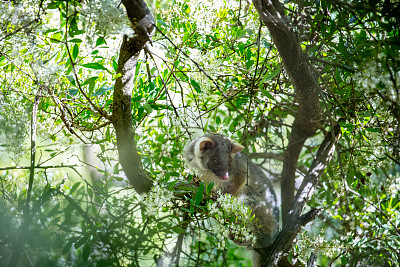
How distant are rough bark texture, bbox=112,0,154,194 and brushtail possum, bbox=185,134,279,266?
3.29 ft

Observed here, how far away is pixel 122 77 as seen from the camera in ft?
7.35

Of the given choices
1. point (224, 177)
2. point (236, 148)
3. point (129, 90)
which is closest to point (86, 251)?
point (129, 90)

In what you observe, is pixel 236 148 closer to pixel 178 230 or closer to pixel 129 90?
pixel 178 230

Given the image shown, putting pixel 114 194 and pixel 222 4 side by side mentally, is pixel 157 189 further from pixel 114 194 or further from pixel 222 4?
pixel 222 4

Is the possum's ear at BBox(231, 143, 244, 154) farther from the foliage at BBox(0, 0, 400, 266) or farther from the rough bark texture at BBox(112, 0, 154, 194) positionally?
the rough bark texture at BBox(112, 0, 154, 194)

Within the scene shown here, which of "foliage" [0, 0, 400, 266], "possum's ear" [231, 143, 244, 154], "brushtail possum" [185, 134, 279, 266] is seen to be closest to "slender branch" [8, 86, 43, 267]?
"foliage" [0, 0, 400, 266]

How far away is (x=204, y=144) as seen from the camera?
3576mm

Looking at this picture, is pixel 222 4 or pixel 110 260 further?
pixel 222 4

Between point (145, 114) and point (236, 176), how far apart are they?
4.51ft

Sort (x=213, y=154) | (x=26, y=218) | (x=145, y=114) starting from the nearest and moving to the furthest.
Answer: (x=26, y=218)
(x=145, y=114)
(x=213, y=154)

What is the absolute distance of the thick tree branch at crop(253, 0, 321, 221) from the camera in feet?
8.20

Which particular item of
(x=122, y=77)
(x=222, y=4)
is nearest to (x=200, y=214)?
(x=122, y=77)

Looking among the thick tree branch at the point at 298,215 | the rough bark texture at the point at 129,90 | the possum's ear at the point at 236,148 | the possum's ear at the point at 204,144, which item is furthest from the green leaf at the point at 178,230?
the possum's ear at the point at 236,148

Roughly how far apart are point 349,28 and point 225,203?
4.13 ft
